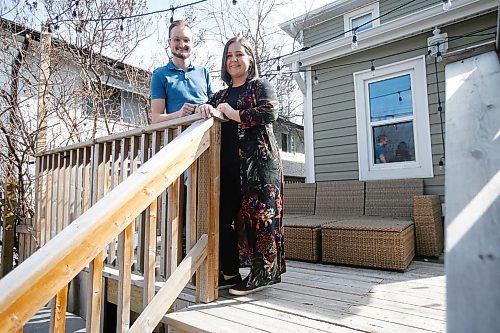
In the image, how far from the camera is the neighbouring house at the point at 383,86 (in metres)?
3.88

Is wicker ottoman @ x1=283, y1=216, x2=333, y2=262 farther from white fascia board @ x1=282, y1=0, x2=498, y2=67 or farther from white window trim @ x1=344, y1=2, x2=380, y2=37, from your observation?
white window trim @ x1=344, y1=2, x2=380, y2=37

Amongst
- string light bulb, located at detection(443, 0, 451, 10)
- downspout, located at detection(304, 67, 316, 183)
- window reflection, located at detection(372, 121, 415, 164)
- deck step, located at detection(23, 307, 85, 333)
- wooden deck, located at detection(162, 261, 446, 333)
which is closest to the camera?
wooden deck, located at detection(162, 261, 446, 333)

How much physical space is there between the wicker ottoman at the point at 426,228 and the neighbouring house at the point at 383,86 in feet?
3.58

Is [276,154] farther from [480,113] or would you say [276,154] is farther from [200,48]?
[200,48]

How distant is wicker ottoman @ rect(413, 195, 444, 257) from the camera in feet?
9.36

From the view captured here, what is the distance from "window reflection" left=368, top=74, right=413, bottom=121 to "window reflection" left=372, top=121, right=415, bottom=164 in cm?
15

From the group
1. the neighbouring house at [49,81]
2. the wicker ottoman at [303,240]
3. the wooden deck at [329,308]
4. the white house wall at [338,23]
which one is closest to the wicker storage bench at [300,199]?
the wicker ottoman at [303,240]

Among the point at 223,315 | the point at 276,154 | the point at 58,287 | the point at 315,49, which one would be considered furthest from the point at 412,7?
the point at 58,287

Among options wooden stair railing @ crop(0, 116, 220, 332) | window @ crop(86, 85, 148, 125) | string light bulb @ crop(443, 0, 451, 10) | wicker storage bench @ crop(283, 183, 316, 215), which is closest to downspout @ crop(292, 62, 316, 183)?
wicker storage bench @ crop(283, 183, 316, 215)

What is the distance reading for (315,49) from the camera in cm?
480

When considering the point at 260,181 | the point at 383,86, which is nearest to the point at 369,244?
the point at 260,181

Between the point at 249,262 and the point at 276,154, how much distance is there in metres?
0.66

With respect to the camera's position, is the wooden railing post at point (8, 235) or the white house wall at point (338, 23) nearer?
the wooden railing post at point (8, 235)

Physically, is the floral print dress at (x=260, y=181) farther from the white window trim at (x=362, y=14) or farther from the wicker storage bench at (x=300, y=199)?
the white window trim at (x=362, y=14)
